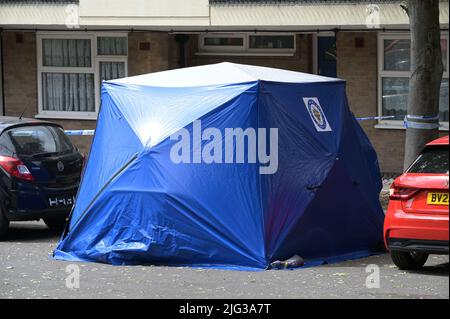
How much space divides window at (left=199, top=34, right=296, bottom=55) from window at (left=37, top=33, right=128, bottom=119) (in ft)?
6.79

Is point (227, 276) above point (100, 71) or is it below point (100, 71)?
below

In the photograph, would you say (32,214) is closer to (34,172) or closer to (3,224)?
(3,224)

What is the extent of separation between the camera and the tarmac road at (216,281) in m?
8.88

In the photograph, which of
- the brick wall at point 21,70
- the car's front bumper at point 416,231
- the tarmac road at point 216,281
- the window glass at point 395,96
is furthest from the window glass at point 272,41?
the car's front bumper at point 416,231

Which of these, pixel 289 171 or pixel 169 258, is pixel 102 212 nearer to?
pixel 169 258

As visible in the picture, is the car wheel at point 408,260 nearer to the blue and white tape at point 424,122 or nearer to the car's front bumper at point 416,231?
the car's front bumper at point 416,231

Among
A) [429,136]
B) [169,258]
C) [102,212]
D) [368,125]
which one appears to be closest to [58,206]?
[102,212]

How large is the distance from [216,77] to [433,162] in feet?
9.10

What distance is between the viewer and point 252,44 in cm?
A: 2073

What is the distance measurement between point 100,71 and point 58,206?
9.11 metres

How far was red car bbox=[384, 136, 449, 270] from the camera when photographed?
9164 mm

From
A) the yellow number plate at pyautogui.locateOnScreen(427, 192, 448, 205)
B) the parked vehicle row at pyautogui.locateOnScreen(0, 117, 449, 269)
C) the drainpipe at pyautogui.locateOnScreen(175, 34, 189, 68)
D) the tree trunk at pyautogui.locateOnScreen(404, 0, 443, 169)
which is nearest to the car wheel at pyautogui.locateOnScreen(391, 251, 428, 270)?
the parked vehicle row at pyautogui.locateOnScreen(0, 117, 449, 269)

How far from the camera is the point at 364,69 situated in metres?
19.3

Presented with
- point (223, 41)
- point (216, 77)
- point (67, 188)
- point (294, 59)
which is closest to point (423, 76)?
point (216, 77)
